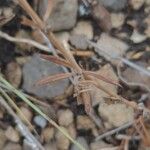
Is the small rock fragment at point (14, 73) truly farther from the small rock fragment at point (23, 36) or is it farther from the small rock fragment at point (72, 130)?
the small rock fragment at point (72, 130)

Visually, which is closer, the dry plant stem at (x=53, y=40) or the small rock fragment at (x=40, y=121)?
the dry plant stem at (x=53, y=40)

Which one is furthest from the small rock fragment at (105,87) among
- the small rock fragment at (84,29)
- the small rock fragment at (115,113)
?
the small rock fragment at (84,29)

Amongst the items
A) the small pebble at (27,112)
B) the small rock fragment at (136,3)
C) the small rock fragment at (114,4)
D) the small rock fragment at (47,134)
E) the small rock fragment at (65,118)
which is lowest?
the small rock fragment at (47,134)

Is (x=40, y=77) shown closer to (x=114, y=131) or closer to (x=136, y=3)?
(x=114, y=131)

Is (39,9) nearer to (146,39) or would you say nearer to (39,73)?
(39,73)

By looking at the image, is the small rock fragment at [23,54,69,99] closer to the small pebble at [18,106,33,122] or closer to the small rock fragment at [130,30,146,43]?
the small pebble at [18,106,33,122]

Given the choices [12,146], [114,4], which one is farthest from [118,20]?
[12,146]
